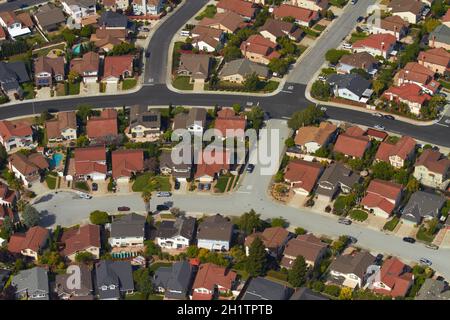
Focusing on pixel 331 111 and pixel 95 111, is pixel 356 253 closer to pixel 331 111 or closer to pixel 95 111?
pixel 331 111

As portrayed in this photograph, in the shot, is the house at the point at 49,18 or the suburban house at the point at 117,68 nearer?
the suburban house at the point at 117,68

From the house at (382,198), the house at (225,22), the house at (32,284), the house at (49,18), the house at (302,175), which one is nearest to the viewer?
the house at (32,284)

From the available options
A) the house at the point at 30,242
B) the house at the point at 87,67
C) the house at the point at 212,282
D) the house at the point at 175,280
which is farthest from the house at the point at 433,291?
the house at the point at 87,67

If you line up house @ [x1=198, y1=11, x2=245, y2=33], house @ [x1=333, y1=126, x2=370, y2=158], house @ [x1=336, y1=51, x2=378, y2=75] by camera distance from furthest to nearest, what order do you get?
house @ [x1=198, y1=11, x2=245, y2=33], house @ [x1=336, y1=51, x2=378, y2=75], house @ [x1=333, y1=126, x2=370, y2=158]

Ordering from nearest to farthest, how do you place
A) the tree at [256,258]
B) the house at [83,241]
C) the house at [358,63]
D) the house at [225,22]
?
the tree at [256,258]
the house at [83,241]
the house at [358,63]
the house at [225,22]

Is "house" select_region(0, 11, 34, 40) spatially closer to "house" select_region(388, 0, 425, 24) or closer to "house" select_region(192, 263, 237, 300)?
"house" select_region(388, 0, 425, 24)

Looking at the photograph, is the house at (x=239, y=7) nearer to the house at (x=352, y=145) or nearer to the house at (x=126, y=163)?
the house at (x=352, y=145)

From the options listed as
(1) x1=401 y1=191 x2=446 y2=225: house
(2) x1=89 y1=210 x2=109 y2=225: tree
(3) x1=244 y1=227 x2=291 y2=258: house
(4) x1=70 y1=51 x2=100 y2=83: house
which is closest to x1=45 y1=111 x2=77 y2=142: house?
(4) x1=70 y1=51 x2=100 y2=83: house
